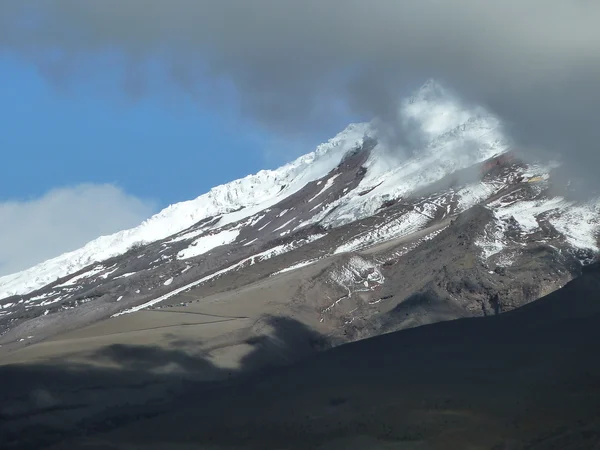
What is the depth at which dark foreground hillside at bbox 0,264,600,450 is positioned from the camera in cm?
4725

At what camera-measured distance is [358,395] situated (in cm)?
5659

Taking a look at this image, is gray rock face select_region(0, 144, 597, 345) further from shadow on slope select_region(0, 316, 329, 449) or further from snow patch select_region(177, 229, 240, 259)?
shadow on slope select_region(0, 316, 329, 449)

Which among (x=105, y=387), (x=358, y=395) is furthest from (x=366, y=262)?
(x=105, y=387)

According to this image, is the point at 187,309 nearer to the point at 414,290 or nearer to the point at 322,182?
the point at 414,290

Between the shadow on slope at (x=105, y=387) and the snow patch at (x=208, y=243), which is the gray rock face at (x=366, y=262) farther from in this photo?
the shadow on slope at (x=105, y=387)

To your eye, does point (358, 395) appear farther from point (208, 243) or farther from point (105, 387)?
point (208, 243)

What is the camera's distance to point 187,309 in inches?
3145

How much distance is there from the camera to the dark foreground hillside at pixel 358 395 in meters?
47.2

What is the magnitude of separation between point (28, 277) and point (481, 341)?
10822 centimetres

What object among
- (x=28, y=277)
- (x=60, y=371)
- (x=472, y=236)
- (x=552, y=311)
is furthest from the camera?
(x=28, y=277)

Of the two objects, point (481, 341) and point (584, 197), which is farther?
point (584, 197)

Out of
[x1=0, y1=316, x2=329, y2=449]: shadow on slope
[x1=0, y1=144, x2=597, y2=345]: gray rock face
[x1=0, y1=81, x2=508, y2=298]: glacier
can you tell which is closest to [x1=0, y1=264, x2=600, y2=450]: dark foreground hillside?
[x1=0, y1=316, x2=329, y2=449]: shadow on slope

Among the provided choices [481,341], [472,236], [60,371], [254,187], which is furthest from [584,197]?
[254,187]

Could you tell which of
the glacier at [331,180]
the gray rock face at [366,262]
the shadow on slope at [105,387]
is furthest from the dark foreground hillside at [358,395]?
the glacier at [331,180]
